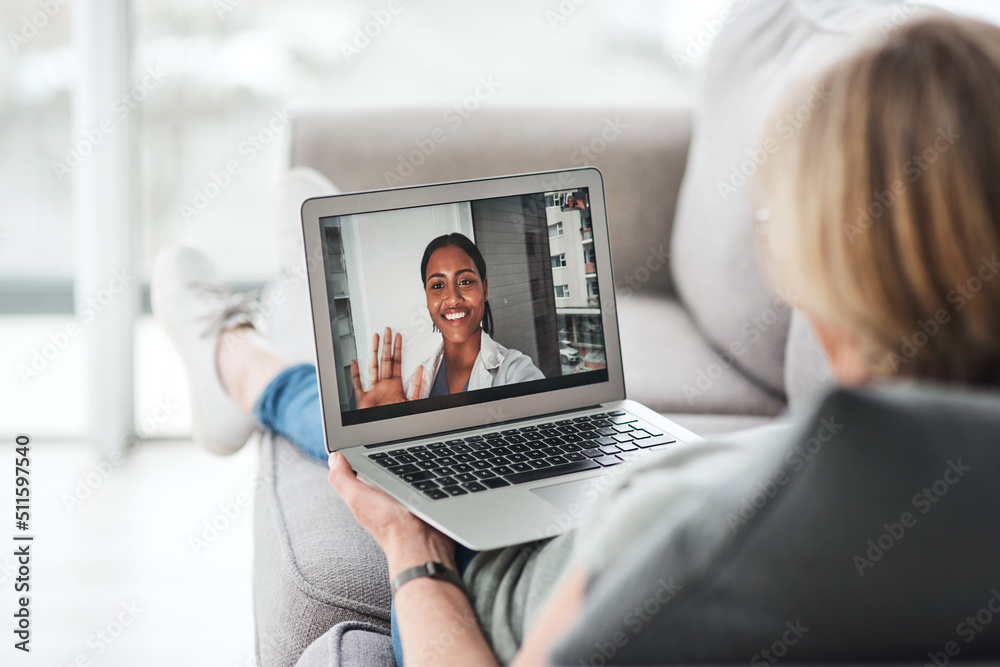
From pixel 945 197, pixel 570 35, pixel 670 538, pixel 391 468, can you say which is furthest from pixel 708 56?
pixel 670 538

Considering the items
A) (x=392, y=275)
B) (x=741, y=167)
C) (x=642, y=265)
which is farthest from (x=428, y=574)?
(x=642, y=265)

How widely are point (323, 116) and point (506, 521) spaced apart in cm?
130

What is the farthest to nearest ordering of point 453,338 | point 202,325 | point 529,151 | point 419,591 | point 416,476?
point 529,151
point 202,325
point 453,338
point 416,476
point 419,591

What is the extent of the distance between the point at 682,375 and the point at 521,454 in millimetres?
638

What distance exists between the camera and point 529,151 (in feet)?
6.05

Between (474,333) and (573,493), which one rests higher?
(474,333)

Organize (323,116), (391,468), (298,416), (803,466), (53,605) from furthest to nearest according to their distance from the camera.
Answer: (323,116), (53,605), (298,416), (391,468), (803,466)

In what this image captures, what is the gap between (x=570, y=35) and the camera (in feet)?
7.26

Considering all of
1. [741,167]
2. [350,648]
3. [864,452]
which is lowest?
[350,648]

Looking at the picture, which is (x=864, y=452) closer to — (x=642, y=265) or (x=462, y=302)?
(x=462, y=302)

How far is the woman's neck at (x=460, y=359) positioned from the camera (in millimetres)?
985

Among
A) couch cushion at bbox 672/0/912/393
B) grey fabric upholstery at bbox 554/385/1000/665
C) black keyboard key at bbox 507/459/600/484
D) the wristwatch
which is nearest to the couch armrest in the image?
couch cushion at bbox 672/0/912/393

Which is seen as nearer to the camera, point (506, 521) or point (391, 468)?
point (506, 521)

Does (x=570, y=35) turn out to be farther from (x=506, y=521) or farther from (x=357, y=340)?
(x=506, y=521)
